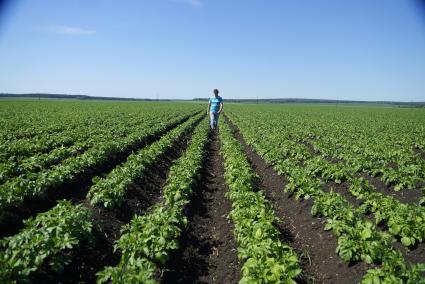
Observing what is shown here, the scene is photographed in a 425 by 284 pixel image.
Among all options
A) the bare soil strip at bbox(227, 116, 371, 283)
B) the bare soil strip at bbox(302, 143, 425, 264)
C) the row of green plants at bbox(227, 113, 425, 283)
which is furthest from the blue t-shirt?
the bare soil strip at bbox(302, 143, 425, 264)

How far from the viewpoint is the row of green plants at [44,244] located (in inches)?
158

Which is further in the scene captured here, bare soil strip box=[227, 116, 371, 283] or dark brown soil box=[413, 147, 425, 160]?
dark brown soil box=[413, 147, 425, 160]

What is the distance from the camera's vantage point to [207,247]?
6.20m

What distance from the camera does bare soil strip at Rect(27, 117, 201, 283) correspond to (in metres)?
4.89

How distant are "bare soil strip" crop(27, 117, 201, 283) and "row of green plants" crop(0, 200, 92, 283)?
182 mm

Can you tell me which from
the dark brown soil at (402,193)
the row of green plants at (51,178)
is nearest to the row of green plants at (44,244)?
the row of green plants at (51,178)

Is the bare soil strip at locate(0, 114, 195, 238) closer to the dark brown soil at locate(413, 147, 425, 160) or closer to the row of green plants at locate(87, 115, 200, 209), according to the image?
the row of green plants at locate(87, 115, 200, 209)

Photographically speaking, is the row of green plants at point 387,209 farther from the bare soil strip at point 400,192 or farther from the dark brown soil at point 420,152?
the dark brown soil at point 420,152

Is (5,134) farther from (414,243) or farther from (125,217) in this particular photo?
(414,243)

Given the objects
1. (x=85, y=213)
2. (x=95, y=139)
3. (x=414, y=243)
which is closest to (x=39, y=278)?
(x=85, y=213)

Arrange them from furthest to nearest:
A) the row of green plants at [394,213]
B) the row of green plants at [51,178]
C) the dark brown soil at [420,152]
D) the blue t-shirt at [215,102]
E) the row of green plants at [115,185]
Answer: the blue t-shirt at [215,102] → the dark brown soil at [420,152] → the row of green plants at [115,185] → the row of green plants at [51,178] → the row of green plants at [394,213]

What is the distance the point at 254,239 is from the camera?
5.28 meters

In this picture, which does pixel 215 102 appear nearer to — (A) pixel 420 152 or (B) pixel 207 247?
(A) pixel 420 152

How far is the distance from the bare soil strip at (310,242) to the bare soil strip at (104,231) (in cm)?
331
